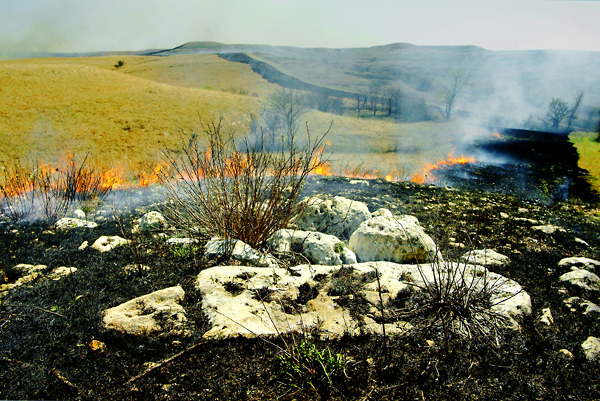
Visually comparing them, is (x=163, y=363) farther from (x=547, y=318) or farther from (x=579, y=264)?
(x=579, y=264)

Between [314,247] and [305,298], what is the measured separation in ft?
3.17

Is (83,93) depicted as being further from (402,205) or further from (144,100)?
(402,205)

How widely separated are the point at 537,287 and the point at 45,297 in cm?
483

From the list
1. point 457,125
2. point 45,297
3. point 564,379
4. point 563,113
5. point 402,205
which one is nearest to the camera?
point 564,379

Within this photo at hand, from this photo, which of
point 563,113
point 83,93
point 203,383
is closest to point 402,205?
point 203,383

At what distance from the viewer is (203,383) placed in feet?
5.49

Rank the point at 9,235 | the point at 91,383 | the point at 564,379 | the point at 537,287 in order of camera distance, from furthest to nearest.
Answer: the point at 9,235 → the point at 537,287 → the point at 564,379 → the point at 91,383

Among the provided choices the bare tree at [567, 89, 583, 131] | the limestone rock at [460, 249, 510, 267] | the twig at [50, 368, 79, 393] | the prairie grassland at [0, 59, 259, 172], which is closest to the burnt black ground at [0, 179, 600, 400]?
the twig at [50, 368, 79, 393]

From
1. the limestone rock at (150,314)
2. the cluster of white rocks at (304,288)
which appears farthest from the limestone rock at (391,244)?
the limestone rock at (150,314)

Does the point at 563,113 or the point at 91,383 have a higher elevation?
the point at 563,113

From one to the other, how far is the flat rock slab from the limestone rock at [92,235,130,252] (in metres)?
1.55

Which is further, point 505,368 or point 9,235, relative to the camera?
point 9,235

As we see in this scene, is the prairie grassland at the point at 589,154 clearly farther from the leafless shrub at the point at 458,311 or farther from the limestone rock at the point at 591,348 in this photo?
the leafless shrub at the point at 458,311

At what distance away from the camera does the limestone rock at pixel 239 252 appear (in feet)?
9.94
